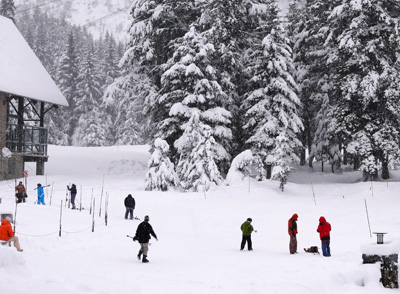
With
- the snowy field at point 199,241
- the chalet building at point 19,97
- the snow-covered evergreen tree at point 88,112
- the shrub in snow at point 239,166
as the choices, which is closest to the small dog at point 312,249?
the snowy field at point 199,241

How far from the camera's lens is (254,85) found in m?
32.4

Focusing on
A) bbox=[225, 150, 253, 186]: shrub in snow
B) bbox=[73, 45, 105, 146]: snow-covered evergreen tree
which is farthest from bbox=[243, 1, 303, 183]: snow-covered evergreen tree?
bbox=[73, 45, 105, 146]: snow-covered evergreen tree

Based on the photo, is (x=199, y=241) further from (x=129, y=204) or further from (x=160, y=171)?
(x=160, y=171)

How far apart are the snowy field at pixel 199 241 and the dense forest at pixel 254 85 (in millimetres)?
2294

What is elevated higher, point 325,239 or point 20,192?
point 20,192

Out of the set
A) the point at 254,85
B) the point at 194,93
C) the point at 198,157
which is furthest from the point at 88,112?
the point at 198,157

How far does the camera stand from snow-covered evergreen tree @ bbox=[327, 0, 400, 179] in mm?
28344

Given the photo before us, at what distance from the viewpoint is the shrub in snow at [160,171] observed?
2767 centimetres

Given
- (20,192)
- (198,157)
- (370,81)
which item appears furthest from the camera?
(370,81)

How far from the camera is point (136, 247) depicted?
16.5 metres

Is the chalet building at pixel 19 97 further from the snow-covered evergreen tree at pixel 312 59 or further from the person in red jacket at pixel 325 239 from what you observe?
the person in red jacket at pixel 325 239

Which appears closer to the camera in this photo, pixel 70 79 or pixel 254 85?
pixel 254 85

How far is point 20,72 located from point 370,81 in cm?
2291

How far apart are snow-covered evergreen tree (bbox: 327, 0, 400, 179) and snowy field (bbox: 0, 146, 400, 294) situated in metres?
2.41
